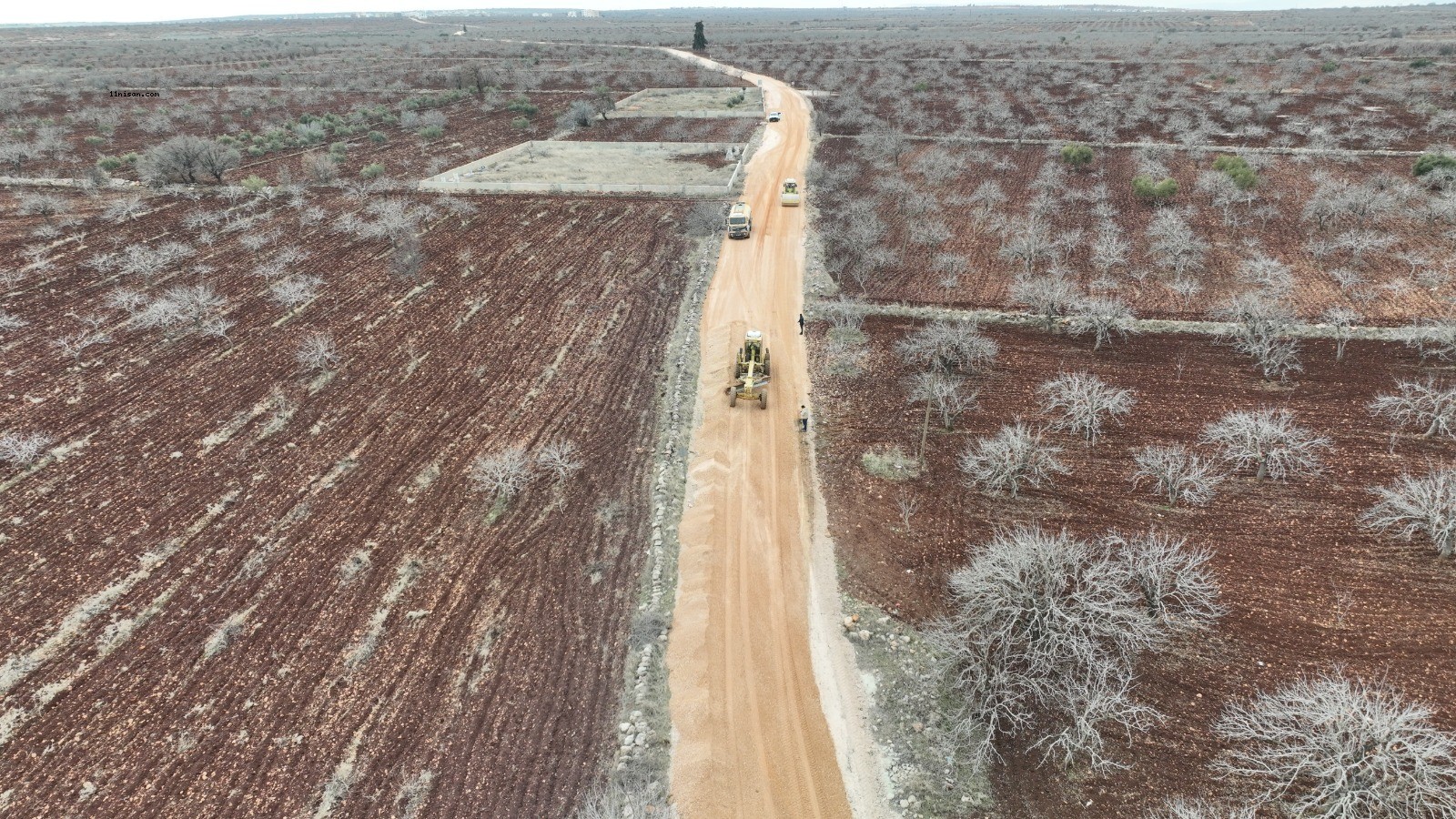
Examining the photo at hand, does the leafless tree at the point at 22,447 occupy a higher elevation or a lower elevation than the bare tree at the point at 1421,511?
lower

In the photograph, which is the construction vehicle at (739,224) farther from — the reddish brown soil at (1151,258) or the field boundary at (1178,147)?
the field boundary at (1178,147)

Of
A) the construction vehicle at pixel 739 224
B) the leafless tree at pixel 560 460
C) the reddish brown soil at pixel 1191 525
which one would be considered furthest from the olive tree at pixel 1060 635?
the construction vehicle at pixel 739 224

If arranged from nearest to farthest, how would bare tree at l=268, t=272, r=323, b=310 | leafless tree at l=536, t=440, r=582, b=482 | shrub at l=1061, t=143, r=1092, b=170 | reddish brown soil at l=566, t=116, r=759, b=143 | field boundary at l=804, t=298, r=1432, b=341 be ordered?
leafless tree at l=536, t=440, r=582, b=482 → field boundary at l=804, t=298, r=1432, b=341 → bare tree at l=268, t=272, r=323, b=310 → shrub at l=1061, t=143, r=1092, b=170 → reddish brown soil at l=566, t=116, r=759, b=143

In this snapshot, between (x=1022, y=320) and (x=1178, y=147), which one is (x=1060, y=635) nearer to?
(x=1022, y=320)

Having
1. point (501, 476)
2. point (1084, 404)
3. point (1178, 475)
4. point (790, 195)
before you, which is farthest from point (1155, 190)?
point (501, 476)

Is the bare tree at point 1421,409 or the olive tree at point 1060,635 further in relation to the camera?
the bare tree at point 1421,409

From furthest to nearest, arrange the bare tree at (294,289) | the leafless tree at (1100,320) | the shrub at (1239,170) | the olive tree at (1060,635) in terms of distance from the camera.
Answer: the shrub at (1239,170), the bare tree at (294,289), the leafless tree at (1100,320), the olive tree at (1060,635)

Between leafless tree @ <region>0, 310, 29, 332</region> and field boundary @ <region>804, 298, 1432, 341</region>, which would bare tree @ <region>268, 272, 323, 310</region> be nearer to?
leafless tree @ <region>0, 310, 29, 332</region>

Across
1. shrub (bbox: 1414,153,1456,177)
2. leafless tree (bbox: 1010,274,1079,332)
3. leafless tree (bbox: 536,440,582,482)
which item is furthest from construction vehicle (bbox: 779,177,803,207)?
shrub (bbox: 1414,153,1456,177)

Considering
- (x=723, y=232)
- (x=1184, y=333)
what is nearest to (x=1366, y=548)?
(x=1184, y=333)
